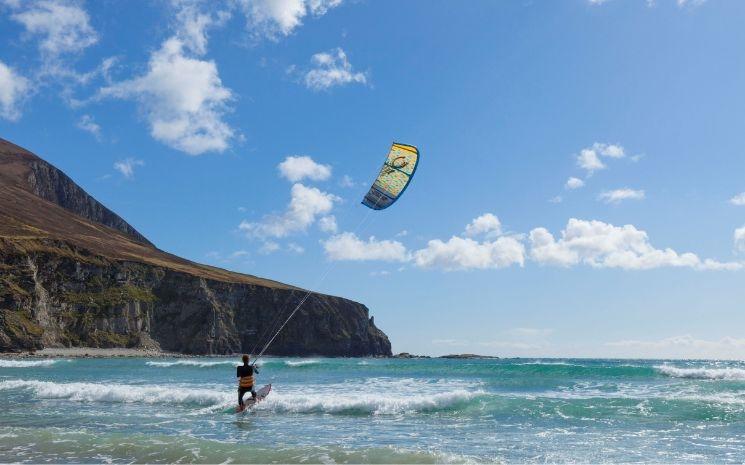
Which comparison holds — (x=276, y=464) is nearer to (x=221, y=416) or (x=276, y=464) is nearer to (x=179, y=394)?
(x=221, y=416)

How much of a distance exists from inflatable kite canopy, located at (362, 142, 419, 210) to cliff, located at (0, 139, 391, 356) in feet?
234

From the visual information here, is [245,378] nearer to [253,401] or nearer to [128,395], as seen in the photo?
[253,401]

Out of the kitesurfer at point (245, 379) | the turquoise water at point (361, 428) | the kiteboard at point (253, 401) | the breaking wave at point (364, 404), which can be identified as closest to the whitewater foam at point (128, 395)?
the turquoise water at point (361, 428)

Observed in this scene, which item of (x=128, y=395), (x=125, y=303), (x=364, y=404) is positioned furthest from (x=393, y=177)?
(x=125, y=303)

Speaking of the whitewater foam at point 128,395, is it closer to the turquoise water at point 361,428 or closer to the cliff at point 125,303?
the turquoise water at point 361,428

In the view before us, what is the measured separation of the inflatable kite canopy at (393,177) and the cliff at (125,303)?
71.2m

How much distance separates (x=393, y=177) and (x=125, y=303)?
8237 centimetres

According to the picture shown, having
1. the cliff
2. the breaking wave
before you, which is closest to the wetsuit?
the breaking wave

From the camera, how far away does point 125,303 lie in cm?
8906

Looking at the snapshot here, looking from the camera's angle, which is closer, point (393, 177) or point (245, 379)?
point (245, 379)

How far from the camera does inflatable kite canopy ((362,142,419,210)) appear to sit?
56.3 feet

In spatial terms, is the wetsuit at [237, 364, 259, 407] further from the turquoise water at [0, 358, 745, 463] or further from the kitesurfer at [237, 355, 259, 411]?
the turquoise water at [0, 358, 745, 463]

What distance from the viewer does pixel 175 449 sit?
11406 millimetres

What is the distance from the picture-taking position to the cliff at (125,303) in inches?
3120
